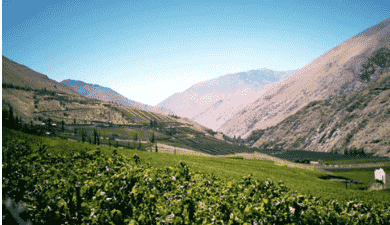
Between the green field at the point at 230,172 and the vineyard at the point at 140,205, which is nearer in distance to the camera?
the vineyard at the point at 140,205

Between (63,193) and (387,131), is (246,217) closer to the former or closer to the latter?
(63,193)

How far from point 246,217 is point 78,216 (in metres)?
4.51

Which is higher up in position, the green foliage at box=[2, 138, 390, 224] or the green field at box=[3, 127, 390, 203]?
the green foliage at box=[2, 138, 390, 224]

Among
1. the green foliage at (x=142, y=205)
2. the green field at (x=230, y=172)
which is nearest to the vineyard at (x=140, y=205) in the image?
the green foliage at (x=142, y=205)

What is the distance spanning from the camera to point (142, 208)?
6.63m

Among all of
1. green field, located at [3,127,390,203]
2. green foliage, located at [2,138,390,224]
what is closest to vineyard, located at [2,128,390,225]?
green foliage, located at [2,138,390,224]

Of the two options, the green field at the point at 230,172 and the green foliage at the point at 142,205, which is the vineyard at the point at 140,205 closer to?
the green foliage at the point at 142,205

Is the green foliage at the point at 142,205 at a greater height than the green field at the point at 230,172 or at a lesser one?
greater

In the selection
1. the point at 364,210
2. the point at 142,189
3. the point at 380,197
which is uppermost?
the point at 142,189

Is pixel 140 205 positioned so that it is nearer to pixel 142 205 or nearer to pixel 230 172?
pixel 142 205

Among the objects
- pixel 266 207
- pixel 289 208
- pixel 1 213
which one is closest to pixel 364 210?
pixel 289 208

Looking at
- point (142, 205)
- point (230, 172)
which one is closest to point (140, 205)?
point (142, 205)

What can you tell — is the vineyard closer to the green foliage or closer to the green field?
the green foliage

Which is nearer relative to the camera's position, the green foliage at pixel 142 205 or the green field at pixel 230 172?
the green foliage at pixel 142 205
